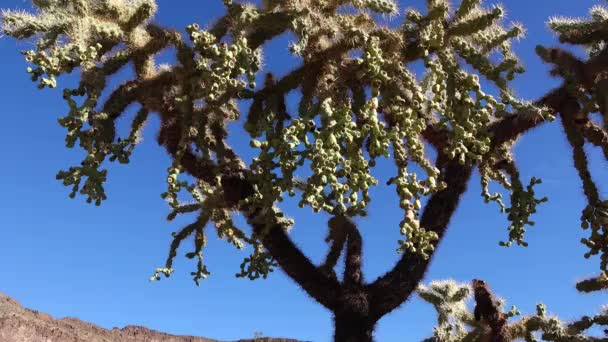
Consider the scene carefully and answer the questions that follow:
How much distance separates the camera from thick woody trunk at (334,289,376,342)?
6824mm

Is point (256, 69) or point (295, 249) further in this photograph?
point (295, 249)

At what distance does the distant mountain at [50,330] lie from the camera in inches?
2781

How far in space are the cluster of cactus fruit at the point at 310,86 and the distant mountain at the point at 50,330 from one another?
182ft

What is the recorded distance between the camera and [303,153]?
5.59 metres

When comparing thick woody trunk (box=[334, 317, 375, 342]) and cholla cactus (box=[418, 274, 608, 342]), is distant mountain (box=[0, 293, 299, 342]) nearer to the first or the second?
cholla cactus (box=[418, 274, 608, 342])

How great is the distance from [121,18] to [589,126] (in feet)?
14.7

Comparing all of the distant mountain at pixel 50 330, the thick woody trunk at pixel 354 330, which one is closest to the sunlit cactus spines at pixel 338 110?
the thick woody trunk at pixel 354 330

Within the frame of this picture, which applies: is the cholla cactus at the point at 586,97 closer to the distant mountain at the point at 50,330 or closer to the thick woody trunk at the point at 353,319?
the thick woody trunk at the point at 353,319

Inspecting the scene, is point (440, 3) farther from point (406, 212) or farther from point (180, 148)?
point (180, 148)

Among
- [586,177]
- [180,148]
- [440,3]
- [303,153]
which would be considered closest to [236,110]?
[180,148]

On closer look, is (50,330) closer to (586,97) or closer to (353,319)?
(353,319)

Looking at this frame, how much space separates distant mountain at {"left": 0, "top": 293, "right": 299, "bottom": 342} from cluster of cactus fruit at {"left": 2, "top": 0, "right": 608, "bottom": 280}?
55395mm

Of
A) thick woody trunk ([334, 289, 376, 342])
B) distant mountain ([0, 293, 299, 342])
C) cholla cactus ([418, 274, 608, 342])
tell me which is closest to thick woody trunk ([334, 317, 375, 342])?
thick woody trunk ([334, 289, 376, 342])

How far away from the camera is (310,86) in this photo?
21.1 ft
